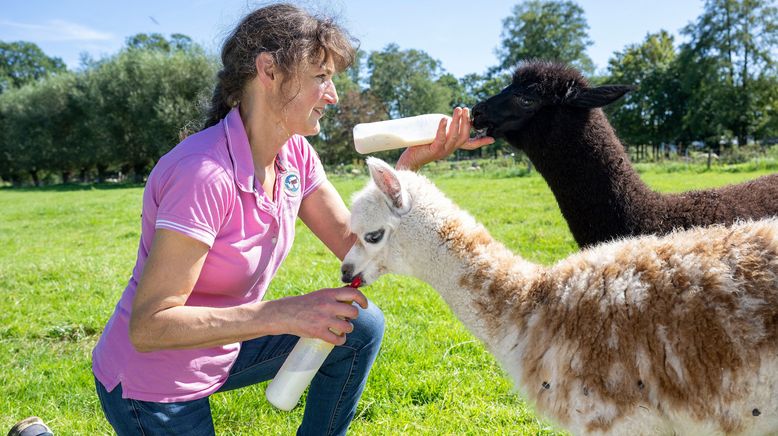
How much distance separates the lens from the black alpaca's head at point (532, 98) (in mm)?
3695

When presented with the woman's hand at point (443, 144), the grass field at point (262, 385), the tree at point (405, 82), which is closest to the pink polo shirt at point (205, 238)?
the woman's hand at point (443, 144)

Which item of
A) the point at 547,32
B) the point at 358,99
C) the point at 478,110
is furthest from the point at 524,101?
the point at 547,32

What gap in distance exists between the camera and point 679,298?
1809mm

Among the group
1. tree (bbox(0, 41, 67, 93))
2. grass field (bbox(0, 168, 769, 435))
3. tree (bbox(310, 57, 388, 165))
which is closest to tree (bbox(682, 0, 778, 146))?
tree (bbox(310, 57, 388, 165))

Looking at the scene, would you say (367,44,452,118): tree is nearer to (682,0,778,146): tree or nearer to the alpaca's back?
(682,0,778,146): tree

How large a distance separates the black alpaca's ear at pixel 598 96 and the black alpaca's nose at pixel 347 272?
209cm

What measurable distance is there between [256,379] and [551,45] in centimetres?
4656

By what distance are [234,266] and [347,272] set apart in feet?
1.58

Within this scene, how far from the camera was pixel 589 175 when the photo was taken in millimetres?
3555

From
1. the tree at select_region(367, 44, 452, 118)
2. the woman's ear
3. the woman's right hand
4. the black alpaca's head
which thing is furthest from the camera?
the tree at select_region(367, 44, 452, 118)

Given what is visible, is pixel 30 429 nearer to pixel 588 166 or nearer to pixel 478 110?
pixel 478 110

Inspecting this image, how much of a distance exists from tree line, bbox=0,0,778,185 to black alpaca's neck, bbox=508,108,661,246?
2722cm

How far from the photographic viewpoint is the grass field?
3.00 meters

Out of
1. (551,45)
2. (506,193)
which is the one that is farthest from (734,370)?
(551,45)
